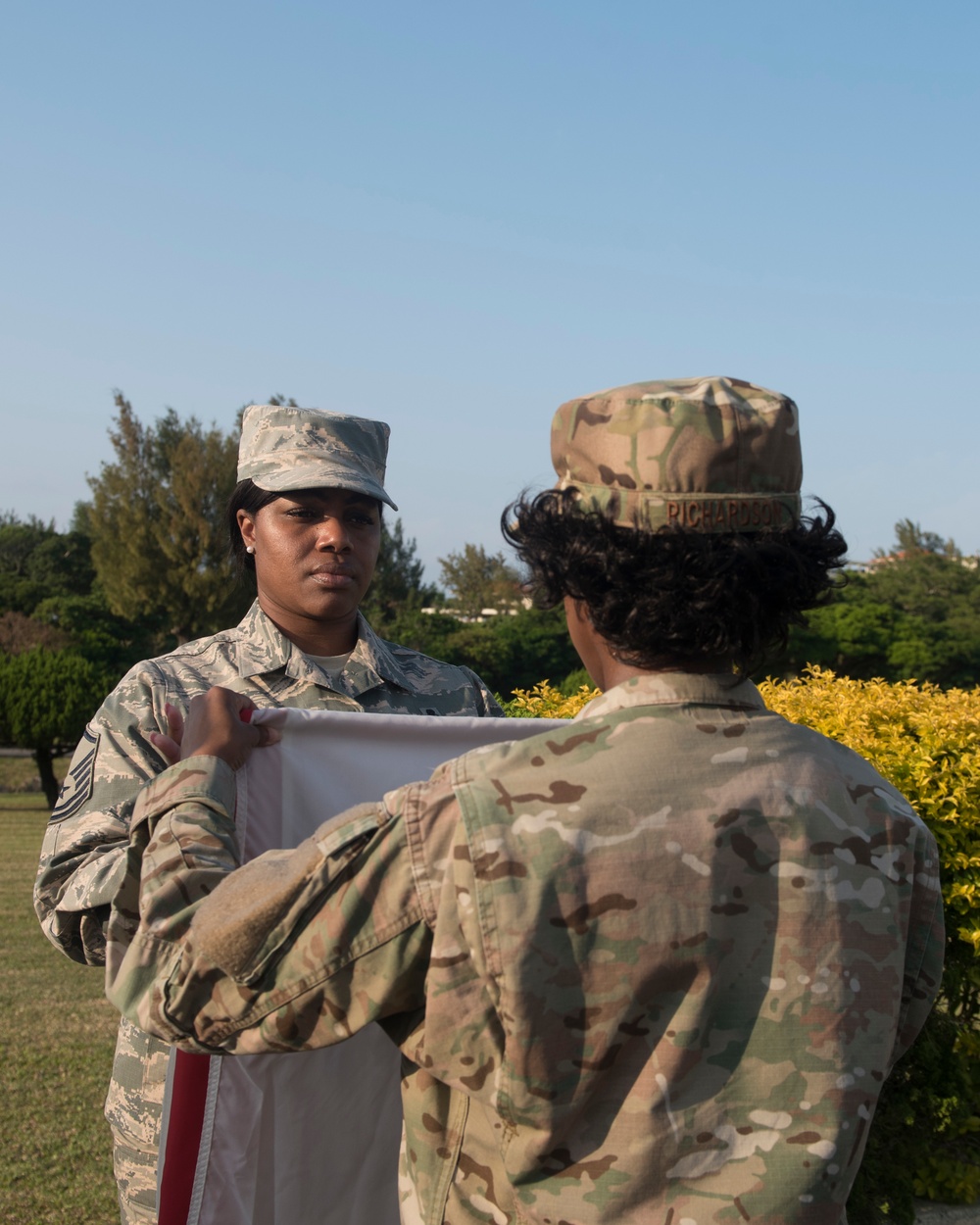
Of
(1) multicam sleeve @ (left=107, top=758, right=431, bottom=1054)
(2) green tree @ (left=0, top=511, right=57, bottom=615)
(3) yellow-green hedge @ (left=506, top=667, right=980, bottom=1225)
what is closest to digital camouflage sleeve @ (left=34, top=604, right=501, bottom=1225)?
(1) multicam sleeve @ (left=107, top=758, right=431, bottom=1054)

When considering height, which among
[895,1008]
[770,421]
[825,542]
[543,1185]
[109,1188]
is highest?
[770,421]

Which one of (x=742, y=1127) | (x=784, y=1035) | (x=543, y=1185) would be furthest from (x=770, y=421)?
(x=543, y=1185)

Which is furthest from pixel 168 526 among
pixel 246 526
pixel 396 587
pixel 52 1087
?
pixel 246 526

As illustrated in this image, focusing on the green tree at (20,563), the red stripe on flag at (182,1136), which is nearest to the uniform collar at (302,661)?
the red stripe on flag at (182,1136)

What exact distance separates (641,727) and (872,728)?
403 centimetres

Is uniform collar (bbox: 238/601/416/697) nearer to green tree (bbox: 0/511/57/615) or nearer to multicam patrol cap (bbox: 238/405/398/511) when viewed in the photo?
multicam patrol cap (bbox: 238/405/398/511)

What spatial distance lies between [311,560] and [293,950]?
1.50 meters

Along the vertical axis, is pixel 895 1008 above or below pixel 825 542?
below

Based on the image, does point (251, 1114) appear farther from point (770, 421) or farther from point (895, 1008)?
point (770, 421)

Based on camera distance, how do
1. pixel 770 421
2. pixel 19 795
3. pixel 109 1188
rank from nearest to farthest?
pixel 770 421 → pixel 109 1188 → pixel 19 795

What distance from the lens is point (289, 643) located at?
2.77m

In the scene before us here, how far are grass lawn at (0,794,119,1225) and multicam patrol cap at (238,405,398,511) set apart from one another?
3.66m

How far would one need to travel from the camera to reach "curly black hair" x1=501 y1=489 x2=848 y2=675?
1.48 metres

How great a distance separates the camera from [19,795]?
27.8 m
